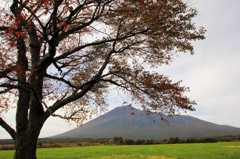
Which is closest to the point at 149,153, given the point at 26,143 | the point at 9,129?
the point at 26,143

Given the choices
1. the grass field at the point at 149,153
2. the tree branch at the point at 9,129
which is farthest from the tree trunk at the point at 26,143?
the grass field at the point at 149,153

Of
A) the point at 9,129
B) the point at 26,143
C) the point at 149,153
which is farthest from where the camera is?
the point at 149,153

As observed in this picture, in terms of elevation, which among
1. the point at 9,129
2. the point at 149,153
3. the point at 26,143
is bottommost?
the point at 149,153

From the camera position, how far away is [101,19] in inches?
378

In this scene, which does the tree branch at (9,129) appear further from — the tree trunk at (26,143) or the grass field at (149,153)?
the grass field at (149,153)

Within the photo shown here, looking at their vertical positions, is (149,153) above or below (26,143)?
below

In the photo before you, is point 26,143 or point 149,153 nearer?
point 26,143

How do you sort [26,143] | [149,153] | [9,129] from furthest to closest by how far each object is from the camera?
[149,153] < [9,129] < [26,143]

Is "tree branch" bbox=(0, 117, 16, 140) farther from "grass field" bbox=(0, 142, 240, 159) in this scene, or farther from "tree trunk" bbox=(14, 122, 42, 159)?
"grass field" bbox=(0, 142, 240, 159)

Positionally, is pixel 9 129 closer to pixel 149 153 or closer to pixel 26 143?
pixel 26 143

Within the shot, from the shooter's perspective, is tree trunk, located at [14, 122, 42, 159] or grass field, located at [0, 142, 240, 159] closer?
tree trunk, located at [14, 122, 42, 159]

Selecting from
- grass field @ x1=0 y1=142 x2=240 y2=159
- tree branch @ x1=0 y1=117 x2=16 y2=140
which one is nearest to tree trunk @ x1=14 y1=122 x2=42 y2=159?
tree branch @ x1=0 y1=117 x2=16 y2=140

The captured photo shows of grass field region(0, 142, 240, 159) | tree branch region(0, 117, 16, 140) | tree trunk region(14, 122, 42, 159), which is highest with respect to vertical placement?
tree branch region(0, 117, 16, 140)

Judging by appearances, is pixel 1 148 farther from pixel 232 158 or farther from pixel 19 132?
pixel 232 158
